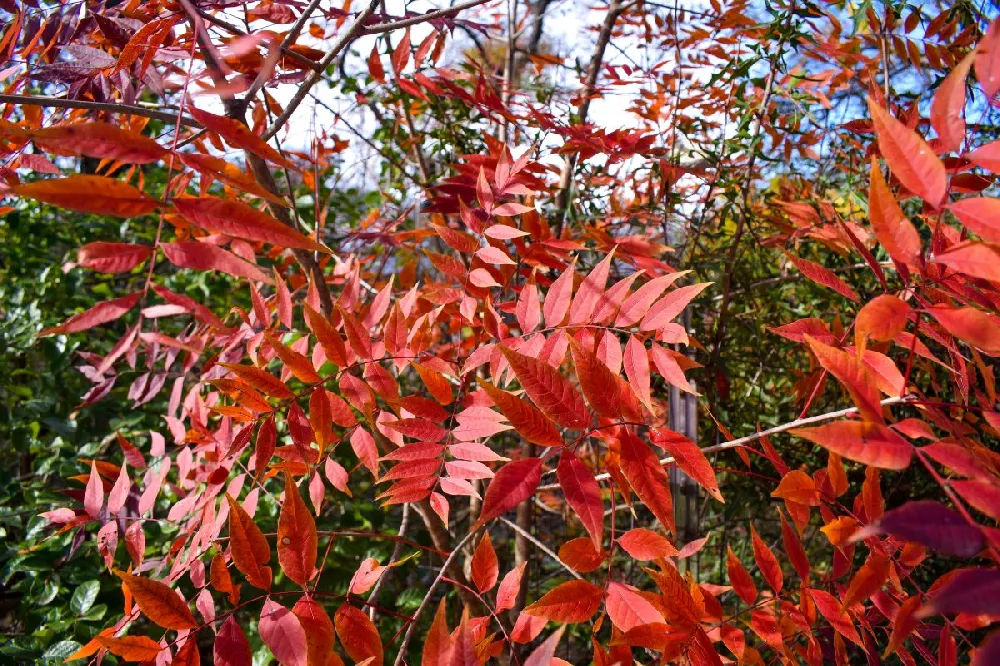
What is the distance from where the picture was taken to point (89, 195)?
1.79 feet

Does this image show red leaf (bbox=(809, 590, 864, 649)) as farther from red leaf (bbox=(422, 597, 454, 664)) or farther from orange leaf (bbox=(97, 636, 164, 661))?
orange leaf (bbox=(97, 636, 164, 661))

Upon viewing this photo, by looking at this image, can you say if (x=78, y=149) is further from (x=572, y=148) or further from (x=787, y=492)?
(x=572, y=148)

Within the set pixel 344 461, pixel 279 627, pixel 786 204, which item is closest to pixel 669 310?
pixel 279 627

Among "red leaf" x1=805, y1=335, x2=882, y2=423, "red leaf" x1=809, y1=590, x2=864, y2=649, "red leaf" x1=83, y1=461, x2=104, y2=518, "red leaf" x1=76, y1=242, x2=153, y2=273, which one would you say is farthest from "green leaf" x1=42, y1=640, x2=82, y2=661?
"red leaf" x1=805, y1=335, x2=882, y2=423

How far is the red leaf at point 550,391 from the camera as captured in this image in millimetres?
586

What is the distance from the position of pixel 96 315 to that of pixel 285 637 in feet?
1.21

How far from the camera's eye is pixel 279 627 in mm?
607

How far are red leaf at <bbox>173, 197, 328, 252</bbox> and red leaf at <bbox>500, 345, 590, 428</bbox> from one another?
0.22 m

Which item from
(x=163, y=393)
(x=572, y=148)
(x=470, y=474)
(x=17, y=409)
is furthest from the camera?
(x=163, y=393)

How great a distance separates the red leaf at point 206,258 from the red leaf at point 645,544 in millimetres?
458

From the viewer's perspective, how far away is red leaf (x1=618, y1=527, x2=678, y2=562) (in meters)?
0.69

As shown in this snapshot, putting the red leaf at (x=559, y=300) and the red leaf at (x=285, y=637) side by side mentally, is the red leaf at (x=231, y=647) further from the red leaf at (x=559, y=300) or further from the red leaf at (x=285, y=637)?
the red leaf at (x=559, y=300)

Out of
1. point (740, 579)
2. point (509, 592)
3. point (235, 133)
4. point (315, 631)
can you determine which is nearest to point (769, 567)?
point (740, 579)

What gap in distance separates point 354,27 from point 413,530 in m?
1.57
